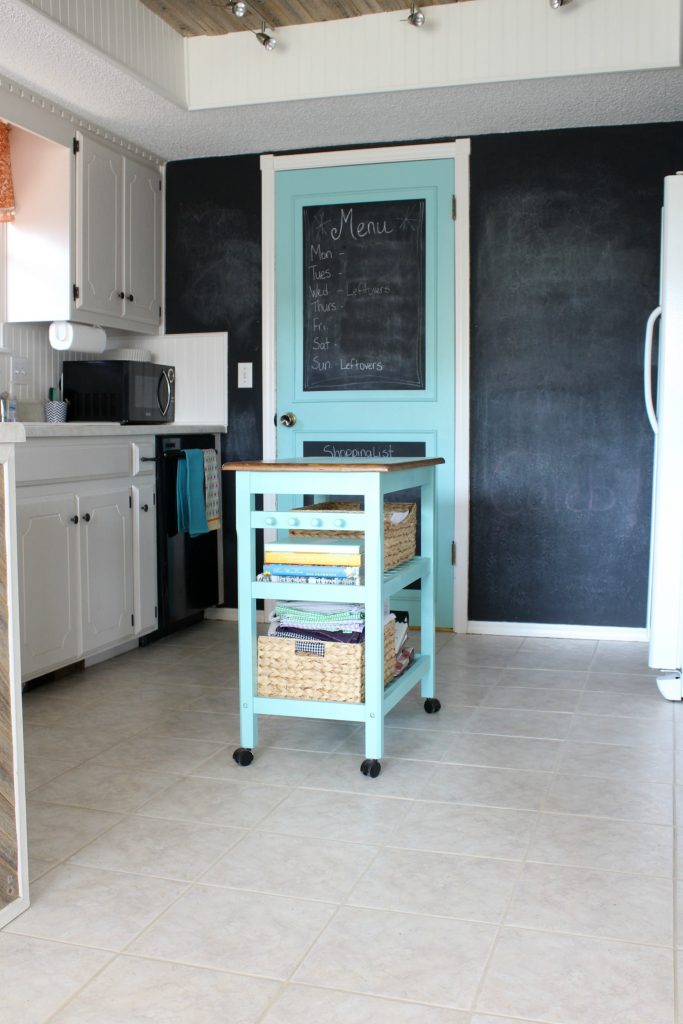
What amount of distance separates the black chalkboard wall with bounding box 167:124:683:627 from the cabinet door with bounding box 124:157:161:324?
159 centimetres

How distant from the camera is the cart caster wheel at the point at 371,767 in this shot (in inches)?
108

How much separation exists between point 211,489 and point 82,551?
1059 millimetres

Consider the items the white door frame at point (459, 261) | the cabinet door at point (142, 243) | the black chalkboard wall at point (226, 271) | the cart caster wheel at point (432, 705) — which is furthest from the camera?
the black chalkboard wall at point (226, 271)

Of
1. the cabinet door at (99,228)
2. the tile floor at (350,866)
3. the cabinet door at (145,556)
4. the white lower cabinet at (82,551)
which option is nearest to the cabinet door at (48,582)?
the white lower cabinet at (82,551)

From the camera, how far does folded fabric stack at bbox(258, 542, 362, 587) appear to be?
277 centimetres

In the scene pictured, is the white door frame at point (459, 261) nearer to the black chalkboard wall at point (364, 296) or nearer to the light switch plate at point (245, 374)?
the black chalkboard wall at point (364, 296)

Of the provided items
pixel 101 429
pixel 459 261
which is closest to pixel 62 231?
pixel 101 429

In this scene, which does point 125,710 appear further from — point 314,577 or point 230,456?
point 230,456

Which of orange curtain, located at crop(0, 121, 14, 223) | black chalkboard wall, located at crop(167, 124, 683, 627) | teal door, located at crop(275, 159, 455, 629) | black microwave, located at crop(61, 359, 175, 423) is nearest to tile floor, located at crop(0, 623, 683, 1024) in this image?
black chalkboard wall, located at crop(167, 124, 683, 627)

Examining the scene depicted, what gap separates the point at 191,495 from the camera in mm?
4547

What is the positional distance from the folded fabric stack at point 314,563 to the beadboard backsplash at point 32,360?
2.01 meters

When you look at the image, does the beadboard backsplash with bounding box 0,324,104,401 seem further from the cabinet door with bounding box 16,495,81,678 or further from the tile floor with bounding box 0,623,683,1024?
the tile floor with bounding box 0,623,683,1024

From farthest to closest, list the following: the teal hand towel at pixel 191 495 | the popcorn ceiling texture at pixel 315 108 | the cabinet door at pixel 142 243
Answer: the cabinet door at pixel 142 243 → the teal hand towel at pixel 191 495 → the popcorn ceiling texture at pixel 315 108

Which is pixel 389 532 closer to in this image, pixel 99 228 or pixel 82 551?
pixel 82 551
